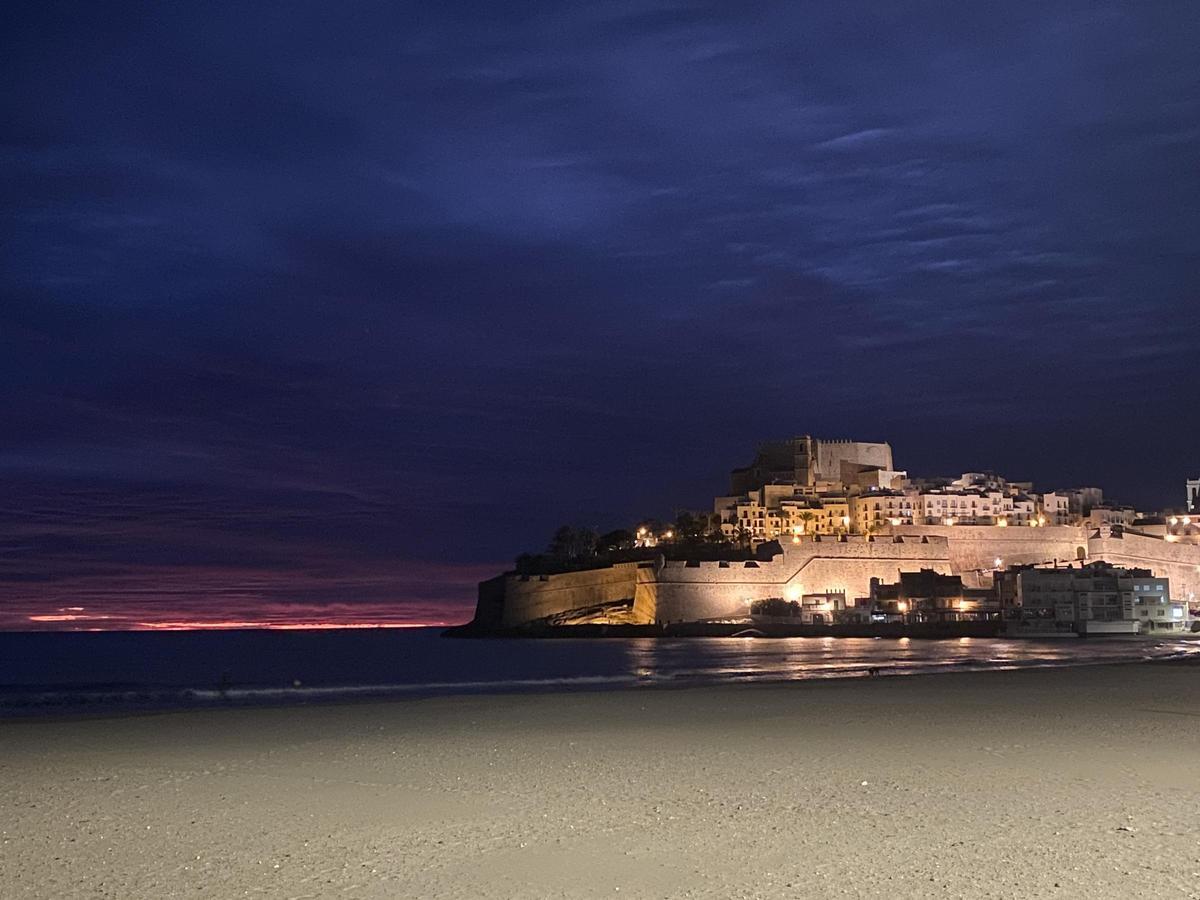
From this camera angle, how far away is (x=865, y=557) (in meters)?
72.7

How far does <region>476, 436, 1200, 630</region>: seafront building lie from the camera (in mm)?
69688

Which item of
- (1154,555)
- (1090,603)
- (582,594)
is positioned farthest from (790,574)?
(1154,555)

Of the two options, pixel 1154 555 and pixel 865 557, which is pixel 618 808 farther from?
pixel 1154 555

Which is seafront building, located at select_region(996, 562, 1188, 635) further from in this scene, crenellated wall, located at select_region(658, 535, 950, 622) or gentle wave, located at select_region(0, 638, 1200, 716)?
gentle wave, located at select_region(0, 638, 1200, 716)

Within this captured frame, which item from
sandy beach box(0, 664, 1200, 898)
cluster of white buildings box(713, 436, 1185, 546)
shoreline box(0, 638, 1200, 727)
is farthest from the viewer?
cluster of white buildings box(713, 436, 1185, 546)

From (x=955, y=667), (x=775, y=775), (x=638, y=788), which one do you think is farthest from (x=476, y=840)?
(x=955, y=667)

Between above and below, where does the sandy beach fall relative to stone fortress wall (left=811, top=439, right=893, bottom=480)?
below

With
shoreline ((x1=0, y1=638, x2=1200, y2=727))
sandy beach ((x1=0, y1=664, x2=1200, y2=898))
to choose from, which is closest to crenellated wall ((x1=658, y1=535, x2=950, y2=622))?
shoreline ((x1=0, y1=638, x2=1200, y2=727))

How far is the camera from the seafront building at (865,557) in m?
69.7

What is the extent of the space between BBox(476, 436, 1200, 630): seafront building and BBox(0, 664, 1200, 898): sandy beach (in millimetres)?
56389

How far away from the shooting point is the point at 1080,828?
6.39m

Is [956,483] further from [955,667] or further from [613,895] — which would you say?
[613,895]

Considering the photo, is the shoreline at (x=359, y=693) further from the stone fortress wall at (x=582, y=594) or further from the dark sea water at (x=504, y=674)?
the stone fortress wall at (x=582, y=594)

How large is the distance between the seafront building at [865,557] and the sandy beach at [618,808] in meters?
56.4
